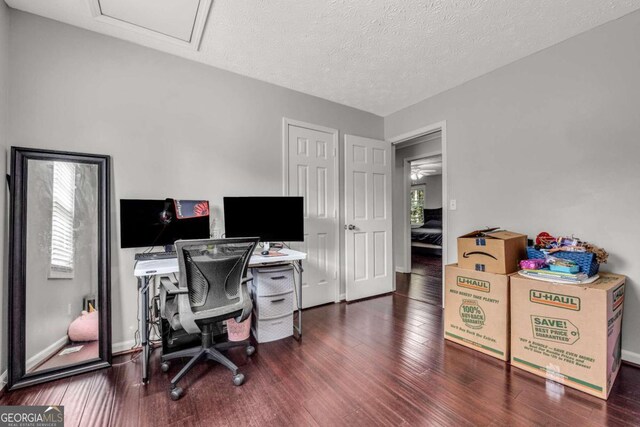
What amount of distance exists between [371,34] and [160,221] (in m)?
2.31

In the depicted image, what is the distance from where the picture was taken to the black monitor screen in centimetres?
246

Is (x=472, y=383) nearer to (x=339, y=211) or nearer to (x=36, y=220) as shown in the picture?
(x=339, y=211)

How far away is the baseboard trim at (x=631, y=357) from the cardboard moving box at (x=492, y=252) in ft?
2.98

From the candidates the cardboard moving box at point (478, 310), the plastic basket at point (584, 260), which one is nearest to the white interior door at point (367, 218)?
the cardboard moving box at point (478, 310)

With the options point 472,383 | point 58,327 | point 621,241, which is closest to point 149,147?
point 58,327

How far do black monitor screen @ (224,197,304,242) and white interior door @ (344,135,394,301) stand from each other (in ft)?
3.30

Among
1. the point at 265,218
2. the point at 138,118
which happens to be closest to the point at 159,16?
the point at 138,118

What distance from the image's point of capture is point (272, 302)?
7.97 ft

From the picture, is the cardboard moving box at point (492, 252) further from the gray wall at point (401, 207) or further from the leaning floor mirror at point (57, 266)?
→ the leaning floor mirror at point (57, 266)

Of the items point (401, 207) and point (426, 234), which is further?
point (426, 234)

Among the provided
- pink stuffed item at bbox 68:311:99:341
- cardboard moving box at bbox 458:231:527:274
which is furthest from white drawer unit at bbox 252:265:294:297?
cardboard moving box at bbox 458:231:527:274

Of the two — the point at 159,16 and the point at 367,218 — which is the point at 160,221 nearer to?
the point at 159,16

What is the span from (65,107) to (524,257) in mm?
3945

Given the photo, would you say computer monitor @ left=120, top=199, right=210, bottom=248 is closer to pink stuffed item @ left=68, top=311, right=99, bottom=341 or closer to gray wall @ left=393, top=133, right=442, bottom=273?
pink stuffed item @ left=68, top=311, right=99, bottom=341
